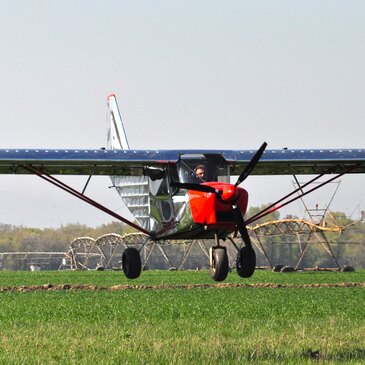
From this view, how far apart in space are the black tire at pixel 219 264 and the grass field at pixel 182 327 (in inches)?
84.1

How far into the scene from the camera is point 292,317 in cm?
4475

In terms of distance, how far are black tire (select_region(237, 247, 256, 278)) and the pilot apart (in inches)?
125

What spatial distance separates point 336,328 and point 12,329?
1014 cm

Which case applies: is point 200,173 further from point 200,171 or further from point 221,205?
point 221,205

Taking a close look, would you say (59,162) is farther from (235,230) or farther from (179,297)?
(179,297)

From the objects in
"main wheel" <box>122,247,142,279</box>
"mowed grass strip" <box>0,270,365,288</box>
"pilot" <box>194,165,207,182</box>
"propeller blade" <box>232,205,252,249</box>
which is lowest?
"mowed grass strip" <box>0,270,365,288</box>

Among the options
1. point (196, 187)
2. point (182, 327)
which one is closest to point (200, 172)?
point (196, 187)

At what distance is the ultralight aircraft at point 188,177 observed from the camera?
85.1 ft

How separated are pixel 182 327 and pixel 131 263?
9.01 meters

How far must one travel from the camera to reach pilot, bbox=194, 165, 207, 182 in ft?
91.8

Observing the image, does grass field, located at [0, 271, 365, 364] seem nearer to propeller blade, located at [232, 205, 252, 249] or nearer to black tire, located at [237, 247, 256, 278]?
black tire, located at [237, 247, 256, 278]
